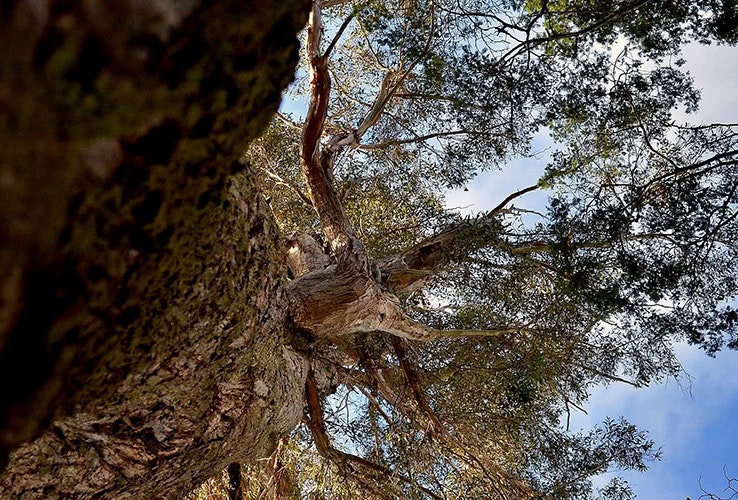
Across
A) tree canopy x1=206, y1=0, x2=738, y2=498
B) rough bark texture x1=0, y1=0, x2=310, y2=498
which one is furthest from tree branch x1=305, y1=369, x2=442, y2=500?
rough bark texture x1=0, y1=0, x2=310, y2=498

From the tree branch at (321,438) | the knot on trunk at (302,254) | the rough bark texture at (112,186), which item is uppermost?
the knot on trunk at (302,254)

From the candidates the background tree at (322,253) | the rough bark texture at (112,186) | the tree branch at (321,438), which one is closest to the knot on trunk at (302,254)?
the background tree at (322,253)

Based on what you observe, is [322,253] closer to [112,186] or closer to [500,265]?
[500,265]

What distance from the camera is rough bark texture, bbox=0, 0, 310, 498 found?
0.62 meters

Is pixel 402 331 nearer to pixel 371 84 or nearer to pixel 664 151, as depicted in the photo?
pixel 664 151

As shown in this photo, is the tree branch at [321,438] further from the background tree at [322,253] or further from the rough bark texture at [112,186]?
the rough bark texture at [112,186]

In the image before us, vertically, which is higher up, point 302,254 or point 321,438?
point 302,254

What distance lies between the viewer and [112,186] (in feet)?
3.00

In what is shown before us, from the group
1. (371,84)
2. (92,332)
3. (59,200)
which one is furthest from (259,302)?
(371,84)

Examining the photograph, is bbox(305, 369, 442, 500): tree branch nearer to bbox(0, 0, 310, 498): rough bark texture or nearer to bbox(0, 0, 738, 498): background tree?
bbox(0, 0, 738, 498): background tree

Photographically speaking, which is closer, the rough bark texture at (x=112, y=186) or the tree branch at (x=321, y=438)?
the rough bark texture at (x=112, y=186)

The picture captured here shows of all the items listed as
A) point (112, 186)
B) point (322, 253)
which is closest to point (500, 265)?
point (322, 253)

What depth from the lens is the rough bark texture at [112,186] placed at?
2.03 ft

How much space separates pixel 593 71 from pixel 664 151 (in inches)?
50.8
